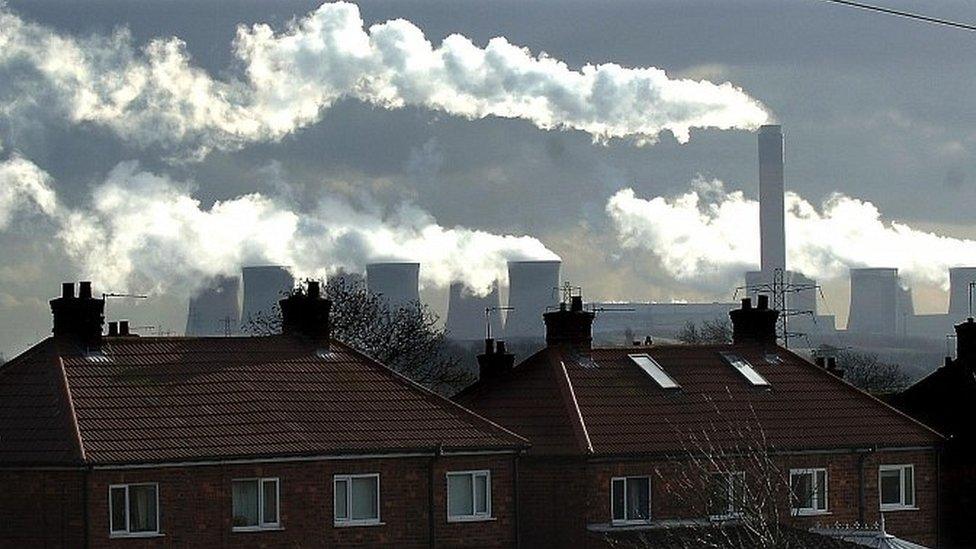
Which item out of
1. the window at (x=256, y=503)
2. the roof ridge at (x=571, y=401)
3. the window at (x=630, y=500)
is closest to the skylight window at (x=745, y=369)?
the roof ridge at (x=571, y=401)

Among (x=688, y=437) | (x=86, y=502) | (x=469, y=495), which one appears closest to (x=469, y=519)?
(x=469, y=495)

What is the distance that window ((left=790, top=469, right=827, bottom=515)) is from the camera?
187 feet

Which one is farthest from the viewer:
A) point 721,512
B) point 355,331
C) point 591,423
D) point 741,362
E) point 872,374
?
point 872,374

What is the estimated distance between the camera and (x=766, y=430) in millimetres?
57844

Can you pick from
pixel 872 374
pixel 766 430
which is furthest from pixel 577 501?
pixel 872 374

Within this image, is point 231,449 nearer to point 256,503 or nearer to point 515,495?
point 256,503

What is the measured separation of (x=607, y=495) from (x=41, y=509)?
53.2ft

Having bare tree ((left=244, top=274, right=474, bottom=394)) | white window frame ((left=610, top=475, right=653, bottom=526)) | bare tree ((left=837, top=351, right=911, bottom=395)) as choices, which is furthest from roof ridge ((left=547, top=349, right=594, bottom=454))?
bare tree ((left=837, top=351, right=911, bottom=395))

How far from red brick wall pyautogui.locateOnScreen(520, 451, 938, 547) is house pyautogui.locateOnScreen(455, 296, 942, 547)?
0.13 ft

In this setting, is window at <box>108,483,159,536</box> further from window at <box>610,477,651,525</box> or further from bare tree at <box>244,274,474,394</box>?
bare tree at <box>244,274,474,394</box>

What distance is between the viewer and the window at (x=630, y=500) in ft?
180

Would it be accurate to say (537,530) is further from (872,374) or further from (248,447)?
(872,374)

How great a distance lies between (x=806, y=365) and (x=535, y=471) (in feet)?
39.7

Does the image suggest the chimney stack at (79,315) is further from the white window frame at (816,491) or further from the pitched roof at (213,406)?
the white window frame at (816,491)
